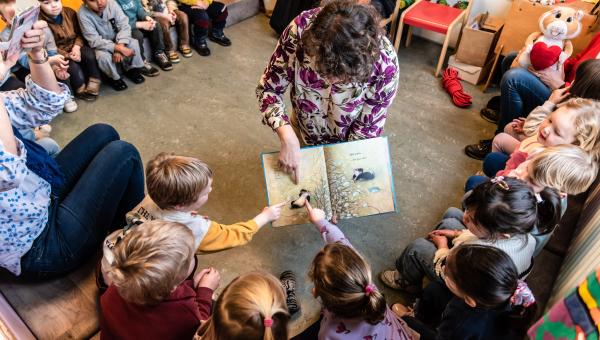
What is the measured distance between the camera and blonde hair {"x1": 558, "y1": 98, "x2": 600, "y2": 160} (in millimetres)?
1894

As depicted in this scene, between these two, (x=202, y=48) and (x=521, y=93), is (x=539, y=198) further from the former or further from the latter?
(x=202, y=48)

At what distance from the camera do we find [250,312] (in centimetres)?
104

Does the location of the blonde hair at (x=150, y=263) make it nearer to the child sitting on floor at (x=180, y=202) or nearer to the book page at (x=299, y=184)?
the child sitting on floor at (x=180, y=202)

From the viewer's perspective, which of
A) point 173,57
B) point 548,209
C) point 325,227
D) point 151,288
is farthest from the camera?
point 173,57

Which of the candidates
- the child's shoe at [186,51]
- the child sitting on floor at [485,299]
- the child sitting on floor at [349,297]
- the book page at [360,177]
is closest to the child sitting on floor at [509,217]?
the child sitting on floor at [485,299]

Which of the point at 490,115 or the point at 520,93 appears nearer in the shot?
the point at 520,93

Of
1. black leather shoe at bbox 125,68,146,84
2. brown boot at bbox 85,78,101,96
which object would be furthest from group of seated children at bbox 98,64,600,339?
black leather shoe at bbox 125,68,146,84

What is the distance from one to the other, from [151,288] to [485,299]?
3.46ft

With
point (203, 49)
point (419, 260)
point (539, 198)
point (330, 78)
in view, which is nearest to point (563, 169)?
point (539, 198)

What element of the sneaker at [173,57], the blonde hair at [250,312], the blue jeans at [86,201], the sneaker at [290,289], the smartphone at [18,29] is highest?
the smartphone at [18,29]

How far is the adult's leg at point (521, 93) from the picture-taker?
2686 millimetres

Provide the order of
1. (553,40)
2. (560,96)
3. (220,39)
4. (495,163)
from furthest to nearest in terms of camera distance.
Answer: (220,39) → (553,40) → (495,163) → (560,96)

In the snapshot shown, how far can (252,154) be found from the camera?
2.87 m

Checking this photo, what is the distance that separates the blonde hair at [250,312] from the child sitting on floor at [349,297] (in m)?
0.19
